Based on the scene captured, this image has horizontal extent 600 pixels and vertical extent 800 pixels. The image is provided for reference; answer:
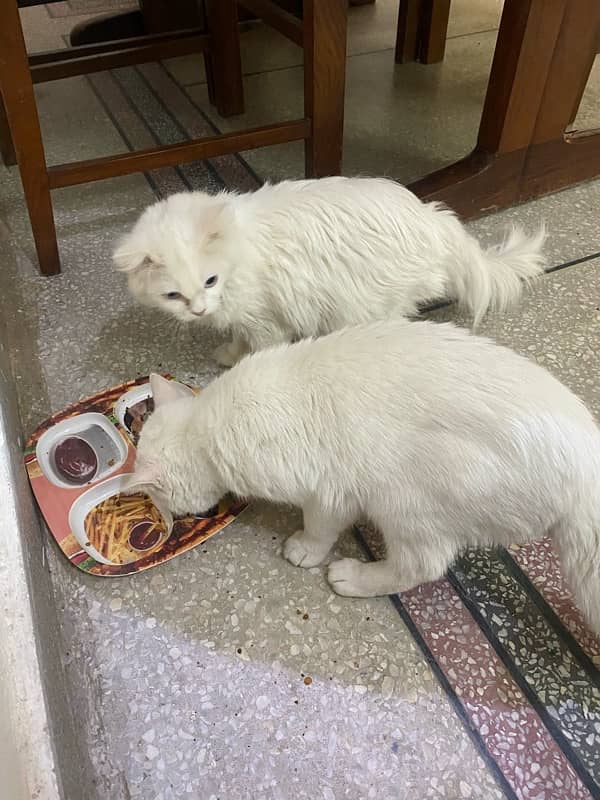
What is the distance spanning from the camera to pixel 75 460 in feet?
3.75

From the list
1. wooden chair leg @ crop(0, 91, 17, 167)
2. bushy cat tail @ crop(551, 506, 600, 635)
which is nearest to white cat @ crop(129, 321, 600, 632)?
bushy cat tail @ crop(551, 506, 600, 635)

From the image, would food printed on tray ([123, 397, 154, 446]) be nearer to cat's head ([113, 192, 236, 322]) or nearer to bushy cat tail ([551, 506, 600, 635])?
cat's head ([113, 192, 236, 322])

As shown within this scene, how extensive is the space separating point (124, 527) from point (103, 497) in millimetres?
69

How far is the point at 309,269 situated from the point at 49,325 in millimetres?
613

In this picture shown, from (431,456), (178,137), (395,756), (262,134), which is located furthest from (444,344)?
(178,137)

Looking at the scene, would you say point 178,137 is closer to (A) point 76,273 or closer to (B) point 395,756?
(A) point 76,273

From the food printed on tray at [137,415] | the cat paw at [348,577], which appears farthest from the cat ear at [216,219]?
the cat paw at [348,577]

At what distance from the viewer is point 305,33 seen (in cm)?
143

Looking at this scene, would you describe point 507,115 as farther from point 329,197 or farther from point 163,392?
point 163,392

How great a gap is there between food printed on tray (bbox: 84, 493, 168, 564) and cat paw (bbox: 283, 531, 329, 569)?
8.1 inches

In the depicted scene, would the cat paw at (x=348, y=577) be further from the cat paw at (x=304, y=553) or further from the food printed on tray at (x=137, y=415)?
the food printed on tray at (x=137, y=415)

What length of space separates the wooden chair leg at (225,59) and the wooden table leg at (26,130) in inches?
32.0

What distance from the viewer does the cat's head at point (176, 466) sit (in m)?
0.94

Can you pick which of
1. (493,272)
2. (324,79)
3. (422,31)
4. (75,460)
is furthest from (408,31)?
(75,460)
